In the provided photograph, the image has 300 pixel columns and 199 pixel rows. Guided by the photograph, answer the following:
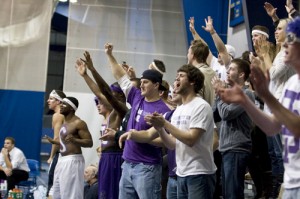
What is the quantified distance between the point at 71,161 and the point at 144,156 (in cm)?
246

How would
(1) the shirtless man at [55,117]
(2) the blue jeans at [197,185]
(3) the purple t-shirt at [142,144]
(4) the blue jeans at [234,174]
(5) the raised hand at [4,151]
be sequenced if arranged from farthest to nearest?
(5) the raised hand at [4,151] < (1) the shirtless man at [55,117] < (3) the purple t-shirt at [142,144] < (4) the blue jeans at [234,174] < (2) the blue jeans at [197,185]

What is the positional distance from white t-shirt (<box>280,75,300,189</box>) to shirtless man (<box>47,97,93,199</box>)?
202 inches

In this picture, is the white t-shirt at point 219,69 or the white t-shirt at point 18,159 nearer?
the white t-shirt at point 219,69

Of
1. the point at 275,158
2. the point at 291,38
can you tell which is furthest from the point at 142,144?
the point at 291,38

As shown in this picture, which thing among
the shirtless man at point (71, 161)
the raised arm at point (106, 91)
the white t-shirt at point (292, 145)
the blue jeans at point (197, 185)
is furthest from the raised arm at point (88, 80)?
the white t-shirt at point (292, 145)

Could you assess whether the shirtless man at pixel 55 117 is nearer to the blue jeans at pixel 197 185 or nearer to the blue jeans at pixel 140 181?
the blue jeans at pixel 140 181

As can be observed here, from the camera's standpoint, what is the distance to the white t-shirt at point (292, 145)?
134 inches

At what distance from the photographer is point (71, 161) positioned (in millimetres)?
8445

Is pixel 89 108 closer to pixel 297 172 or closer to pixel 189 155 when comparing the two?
pixel 189 155

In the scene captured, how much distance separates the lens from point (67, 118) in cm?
866

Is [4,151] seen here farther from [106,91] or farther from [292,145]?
[292,145]

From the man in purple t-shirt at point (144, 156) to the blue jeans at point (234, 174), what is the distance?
0.66 metres

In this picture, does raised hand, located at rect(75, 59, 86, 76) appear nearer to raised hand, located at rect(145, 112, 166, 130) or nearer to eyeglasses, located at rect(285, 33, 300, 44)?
raised hand, located at rect(145, 112, 166, 130)

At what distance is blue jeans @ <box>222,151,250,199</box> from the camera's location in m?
6.05
